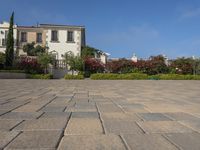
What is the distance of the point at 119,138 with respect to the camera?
323cm

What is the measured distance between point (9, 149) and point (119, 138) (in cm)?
113

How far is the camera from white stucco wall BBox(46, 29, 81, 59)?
3856cm

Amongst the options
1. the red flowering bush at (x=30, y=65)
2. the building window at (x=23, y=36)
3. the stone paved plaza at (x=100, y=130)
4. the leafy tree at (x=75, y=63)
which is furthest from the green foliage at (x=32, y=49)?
the stone paved plaza at (x=100, y=130)

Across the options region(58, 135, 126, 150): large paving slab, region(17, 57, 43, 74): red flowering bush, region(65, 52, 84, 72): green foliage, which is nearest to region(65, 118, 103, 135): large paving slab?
region(58, 135, 126, 150): large paving slab

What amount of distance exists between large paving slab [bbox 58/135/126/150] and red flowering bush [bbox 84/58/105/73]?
27.9 metres

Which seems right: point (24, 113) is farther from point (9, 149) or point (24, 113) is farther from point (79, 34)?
point (79, 34)

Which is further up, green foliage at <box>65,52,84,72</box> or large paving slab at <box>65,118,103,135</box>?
green foliage at <box>65,52,84,72</box>

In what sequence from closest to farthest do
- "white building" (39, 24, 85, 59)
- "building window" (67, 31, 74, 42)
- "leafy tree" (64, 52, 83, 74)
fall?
"leafy tree" (64, 52, 83, 74) → "white building" (39, 24, 85, 59) → "building window" (67, 31, 74, 42)

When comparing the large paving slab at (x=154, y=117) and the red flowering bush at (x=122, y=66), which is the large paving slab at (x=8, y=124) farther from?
the red flowering bush at (x=122, y=66)

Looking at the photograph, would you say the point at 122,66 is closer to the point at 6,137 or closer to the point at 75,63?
the point at 75,63

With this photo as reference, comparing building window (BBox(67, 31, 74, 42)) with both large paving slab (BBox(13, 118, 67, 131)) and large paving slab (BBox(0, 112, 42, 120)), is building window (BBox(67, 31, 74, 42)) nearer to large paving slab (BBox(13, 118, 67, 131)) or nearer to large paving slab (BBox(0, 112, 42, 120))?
large paving slab (BBox(0, 112, 42, 120))

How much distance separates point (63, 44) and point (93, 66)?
8997 millimetres

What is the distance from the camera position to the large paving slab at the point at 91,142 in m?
2.87

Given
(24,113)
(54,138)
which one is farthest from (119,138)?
(24,113)
